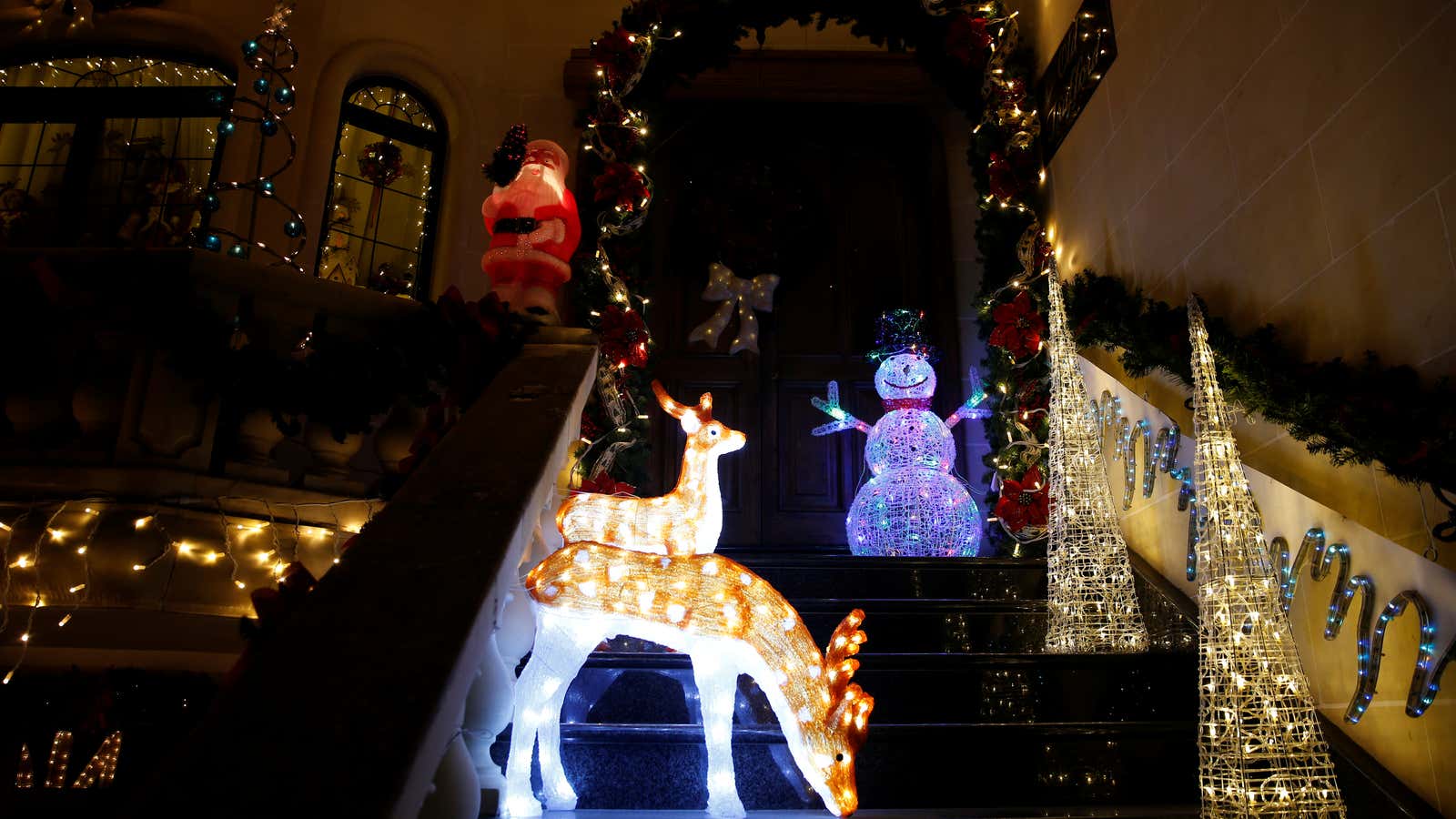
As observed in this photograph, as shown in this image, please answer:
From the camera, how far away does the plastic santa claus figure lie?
148 inches

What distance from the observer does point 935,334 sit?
6121 mm

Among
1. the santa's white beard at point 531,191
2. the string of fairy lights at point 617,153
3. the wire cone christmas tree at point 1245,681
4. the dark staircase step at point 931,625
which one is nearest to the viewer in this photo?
the wire cone christmas tree at point 1245,681

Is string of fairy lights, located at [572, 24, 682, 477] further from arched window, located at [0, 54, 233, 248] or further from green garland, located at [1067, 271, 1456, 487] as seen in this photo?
arched window, located at [0, 54, 233, 248]

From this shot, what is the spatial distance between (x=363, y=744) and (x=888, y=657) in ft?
6.17

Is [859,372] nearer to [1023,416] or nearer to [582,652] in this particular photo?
[1023,416]

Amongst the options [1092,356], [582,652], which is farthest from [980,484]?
[582,652]

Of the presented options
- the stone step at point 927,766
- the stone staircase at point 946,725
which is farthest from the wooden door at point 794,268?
the stone step at point 927,766

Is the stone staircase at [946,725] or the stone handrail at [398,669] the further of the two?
the stone staircase at [946,725]

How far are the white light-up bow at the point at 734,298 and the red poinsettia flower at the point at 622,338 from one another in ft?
3.62

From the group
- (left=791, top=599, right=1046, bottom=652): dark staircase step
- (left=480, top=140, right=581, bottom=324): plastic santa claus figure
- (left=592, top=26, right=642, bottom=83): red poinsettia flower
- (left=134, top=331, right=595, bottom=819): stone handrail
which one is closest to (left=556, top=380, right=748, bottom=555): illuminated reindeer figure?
(left=134, top=331, right=595, bottom=819): stone handrail

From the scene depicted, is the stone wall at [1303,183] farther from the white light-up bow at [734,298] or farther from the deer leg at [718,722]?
the white light-up bow at [734,298]

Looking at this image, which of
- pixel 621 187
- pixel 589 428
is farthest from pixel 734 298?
pixel 589 428

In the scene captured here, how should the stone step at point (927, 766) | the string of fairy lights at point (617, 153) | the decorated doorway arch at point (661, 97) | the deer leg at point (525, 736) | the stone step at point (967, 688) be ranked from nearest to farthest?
the deer leg at point (525, 736) < the stone step at point (927, 766) < the stone step at point (967, 688) < the decorated doorway arch at point (661, 97) < the string of fairy lights at point (617, 153)

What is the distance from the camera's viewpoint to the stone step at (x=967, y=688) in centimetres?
268
